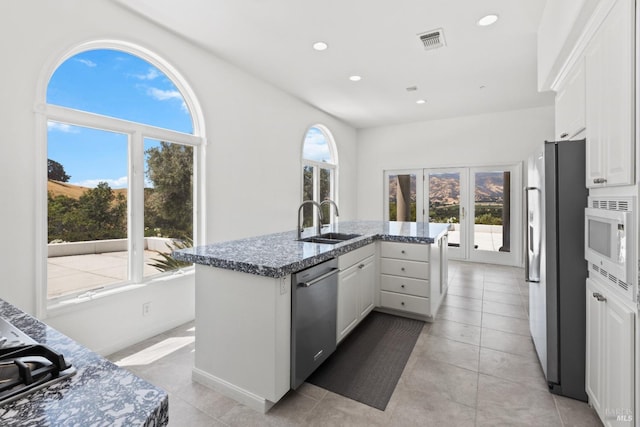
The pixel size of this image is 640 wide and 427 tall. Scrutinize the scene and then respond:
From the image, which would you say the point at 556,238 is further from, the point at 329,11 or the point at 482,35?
the point at 329,11

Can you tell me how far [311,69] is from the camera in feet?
13.0

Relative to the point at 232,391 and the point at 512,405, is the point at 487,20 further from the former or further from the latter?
the point at 232,391

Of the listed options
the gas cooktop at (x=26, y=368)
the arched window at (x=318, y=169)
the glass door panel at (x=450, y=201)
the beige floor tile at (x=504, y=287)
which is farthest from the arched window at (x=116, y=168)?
the glass door panel at (x=450, y=201)

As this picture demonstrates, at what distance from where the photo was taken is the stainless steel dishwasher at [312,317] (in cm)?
186

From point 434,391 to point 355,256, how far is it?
115 cm

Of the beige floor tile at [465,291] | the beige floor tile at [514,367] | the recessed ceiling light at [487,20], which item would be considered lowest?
the beige floor tile at [514,367]

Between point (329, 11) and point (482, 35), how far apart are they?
5.40 ft

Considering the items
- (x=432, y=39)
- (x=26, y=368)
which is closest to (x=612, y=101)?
(x=432, y=39)

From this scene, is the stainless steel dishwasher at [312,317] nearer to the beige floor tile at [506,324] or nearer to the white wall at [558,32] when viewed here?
the beige floor tile at [506,324]

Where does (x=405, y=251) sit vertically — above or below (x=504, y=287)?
above

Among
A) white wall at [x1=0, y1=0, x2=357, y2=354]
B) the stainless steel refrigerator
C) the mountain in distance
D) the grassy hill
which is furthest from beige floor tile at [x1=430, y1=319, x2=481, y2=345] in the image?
the mountain in distance

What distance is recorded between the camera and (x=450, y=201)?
639cm

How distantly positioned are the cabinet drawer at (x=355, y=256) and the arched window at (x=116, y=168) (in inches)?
73.8

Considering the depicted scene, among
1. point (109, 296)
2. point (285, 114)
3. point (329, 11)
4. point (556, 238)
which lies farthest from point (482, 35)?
point (109, 296)
